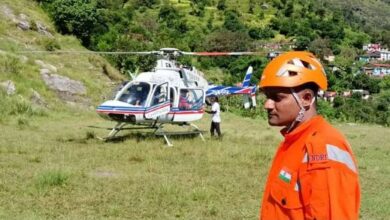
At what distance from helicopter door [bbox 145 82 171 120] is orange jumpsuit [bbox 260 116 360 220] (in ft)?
37.9

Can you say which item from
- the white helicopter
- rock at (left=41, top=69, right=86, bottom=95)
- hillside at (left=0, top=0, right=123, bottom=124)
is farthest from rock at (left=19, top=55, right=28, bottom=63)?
the white helicopter

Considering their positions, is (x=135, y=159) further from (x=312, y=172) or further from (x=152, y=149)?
(x=312, y=172)

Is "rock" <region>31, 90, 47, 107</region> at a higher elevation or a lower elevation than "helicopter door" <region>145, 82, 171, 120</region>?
lower

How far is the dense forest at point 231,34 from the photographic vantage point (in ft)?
106

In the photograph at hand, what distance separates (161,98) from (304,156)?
12.1 metres

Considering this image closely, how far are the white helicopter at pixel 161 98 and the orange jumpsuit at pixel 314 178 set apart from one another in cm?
1097

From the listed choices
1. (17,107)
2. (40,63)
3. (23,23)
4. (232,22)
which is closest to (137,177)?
(17,107)

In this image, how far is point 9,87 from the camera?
20.6m

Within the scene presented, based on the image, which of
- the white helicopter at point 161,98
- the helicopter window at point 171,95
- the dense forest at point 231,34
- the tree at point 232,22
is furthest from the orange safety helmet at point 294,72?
the tree at point 232,22

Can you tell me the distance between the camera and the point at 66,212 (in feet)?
22.2

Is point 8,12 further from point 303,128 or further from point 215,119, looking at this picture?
point 303,128

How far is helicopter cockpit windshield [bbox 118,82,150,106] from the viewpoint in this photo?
1376cm

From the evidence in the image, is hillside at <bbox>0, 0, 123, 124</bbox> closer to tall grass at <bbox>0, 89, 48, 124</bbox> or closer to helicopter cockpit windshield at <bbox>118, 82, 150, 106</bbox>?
tall grass at <bbox>0, 89, 48, 124</bbox>

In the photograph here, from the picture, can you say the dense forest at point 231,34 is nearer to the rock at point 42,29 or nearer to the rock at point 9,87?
the rock at point 42,29
